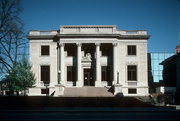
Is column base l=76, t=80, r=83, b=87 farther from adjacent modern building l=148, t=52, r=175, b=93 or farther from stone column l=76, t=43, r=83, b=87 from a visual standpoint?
adjacent modern building l=148, t=52, r=175, b=93

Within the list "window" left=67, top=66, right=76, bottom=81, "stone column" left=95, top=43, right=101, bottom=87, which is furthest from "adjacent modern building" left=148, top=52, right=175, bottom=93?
"window" left=67, top=66, right=76, bottom=81

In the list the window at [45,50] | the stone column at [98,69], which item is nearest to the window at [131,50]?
the stone column at [98,69]

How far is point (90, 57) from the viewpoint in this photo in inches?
1724

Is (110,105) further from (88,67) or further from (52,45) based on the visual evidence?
(52,45)

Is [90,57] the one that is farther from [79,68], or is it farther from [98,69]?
[79,68]

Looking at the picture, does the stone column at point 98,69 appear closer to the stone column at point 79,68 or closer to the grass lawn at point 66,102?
the stone column at point 79,68

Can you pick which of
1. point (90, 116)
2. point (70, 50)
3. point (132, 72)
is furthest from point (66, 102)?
point (132, 72)

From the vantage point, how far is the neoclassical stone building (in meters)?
42.2

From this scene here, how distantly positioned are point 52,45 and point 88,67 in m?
7.42

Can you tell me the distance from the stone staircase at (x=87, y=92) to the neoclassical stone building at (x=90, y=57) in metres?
2.94

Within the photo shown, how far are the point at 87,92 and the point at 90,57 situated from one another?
7.98 m

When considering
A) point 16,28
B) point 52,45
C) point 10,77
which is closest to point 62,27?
point 52,45

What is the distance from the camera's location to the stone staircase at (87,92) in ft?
120

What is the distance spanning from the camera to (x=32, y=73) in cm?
4044
